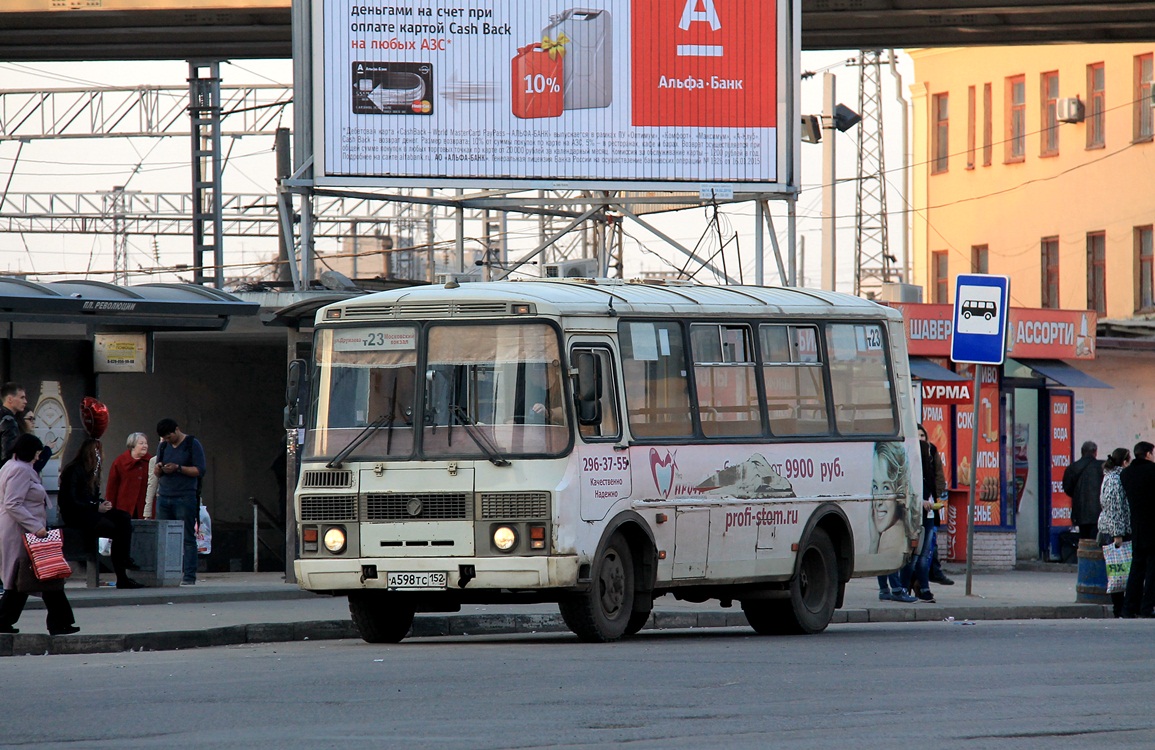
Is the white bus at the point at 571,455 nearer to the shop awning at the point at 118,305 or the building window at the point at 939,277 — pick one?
the shop awning at the point at 118,305

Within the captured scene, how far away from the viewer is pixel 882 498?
17656 millimetres

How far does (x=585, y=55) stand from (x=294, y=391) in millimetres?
11109

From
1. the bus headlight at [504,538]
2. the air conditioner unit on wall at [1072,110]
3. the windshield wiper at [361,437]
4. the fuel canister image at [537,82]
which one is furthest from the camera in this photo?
the air conditioner unit on wall at [1072,110]

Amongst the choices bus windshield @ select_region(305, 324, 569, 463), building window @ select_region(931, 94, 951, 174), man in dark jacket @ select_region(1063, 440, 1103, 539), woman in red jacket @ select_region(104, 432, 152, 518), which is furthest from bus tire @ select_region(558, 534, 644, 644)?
building window @ select_region(931, 94, 951, 174)

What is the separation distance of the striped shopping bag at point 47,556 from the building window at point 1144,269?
1500 inches

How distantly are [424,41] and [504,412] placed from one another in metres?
11.2

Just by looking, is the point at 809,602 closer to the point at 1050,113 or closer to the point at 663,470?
the point at 663,470

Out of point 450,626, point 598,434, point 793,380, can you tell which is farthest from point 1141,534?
point 598,434

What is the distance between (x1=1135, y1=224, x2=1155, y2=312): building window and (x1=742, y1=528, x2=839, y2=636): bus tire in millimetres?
33579

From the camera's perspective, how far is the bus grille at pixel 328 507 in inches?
585

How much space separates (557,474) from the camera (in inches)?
571

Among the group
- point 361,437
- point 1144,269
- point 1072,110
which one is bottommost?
point 361,437

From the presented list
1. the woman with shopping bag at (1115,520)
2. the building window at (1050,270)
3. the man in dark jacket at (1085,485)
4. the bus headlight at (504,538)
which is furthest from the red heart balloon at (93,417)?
the building window at (1050,270)

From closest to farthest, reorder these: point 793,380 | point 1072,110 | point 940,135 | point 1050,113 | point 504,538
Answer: point 504,538, point 793,380, point 1072,110, point 1050,113, point 940,135
